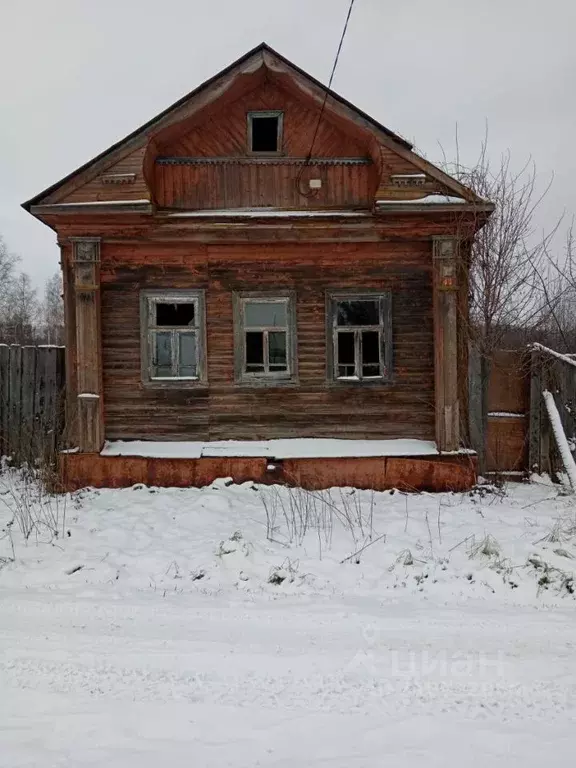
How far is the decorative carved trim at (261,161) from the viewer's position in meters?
7.75

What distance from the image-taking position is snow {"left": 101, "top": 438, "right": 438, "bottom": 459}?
7.54m

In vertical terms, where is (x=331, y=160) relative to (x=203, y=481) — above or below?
above

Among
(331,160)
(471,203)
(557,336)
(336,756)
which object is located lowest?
(336,756)

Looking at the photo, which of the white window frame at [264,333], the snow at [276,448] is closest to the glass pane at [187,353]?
the white window frame at [264,333]

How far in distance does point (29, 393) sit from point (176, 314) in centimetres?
284

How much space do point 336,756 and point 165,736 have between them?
33.7 inches

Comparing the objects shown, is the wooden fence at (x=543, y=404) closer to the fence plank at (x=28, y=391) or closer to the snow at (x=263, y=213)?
the snow at (x=263, y=213)

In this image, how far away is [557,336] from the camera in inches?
477

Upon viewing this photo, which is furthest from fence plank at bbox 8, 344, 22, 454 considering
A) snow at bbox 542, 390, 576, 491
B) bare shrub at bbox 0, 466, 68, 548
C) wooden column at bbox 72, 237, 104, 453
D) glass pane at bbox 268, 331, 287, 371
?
snow at bbox 542, 390, 576, 491

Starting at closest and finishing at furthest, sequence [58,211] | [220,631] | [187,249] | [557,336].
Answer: [220,631] < [58,211] < [187,249] < [557,336]

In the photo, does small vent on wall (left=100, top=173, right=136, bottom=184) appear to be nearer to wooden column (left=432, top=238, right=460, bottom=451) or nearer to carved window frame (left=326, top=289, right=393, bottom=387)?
carved window frame (left=326, top=289, right=393, bottom=387)

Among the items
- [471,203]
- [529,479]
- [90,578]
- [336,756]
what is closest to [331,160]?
[471,203]

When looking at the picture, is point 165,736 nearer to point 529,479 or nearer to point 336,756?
point 336,756

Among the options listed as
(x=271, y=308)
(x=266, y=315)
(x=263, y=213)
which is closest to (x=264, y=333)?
(x=266, y=315)
